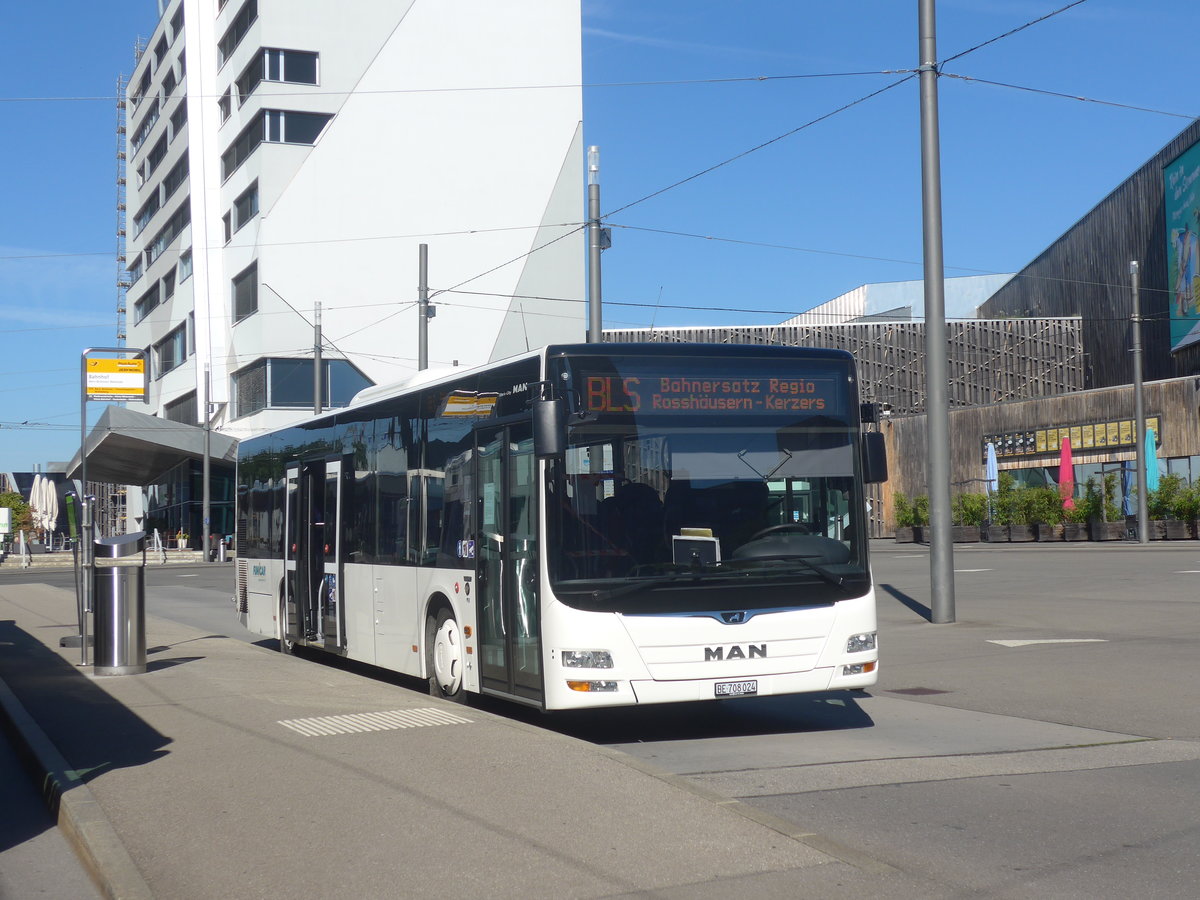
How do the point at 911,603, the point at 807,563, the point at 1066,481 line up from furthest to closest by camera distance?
1. the point at 1066,481
2. the point at 911,603
3. the point at 807,563

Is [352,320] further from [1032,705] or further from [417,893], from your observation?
[417,893]

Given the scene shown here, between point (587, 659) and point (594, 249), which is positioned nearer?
point (587, 659)

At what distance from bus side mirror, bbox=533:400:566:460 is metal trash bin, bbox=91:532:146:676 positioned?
19.8 ft

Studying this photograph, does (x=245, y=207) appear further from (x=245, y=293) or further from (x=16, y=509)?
(x=16, y=509)

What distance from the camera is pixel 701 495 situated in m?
A: 9.19

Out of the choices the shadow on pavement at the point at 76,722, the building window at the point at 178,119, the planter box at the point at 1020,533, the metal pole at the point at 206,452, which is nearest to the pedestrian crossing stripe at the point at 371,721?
the shadow on pavement at the point at 76,722

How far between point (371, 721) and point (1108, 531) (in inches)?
1398

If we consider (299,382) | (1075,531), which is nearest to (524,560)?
(1075,531)

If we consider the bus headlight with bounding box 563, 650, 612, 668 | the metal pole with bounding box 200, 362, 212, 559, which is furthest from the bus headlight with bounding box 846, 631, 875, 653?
the metal pole with bounding box 200, 362, 212, 559

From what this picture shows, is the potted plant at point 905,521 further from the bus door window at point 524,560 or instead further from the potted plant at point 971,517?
the bus door window at point 524,560

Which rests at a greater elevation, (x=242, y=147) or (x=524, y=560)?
(x=242, y=147)

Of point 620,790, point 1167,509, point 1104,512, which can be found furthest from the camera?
point 1104,512

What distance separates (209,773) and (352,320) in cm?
4915

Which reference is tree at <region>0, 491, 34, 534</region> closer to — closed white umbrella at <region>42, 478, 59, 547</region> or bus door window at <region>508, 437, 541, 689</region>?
closed white umbrella at <region>42, 478, 59, 547</region>
